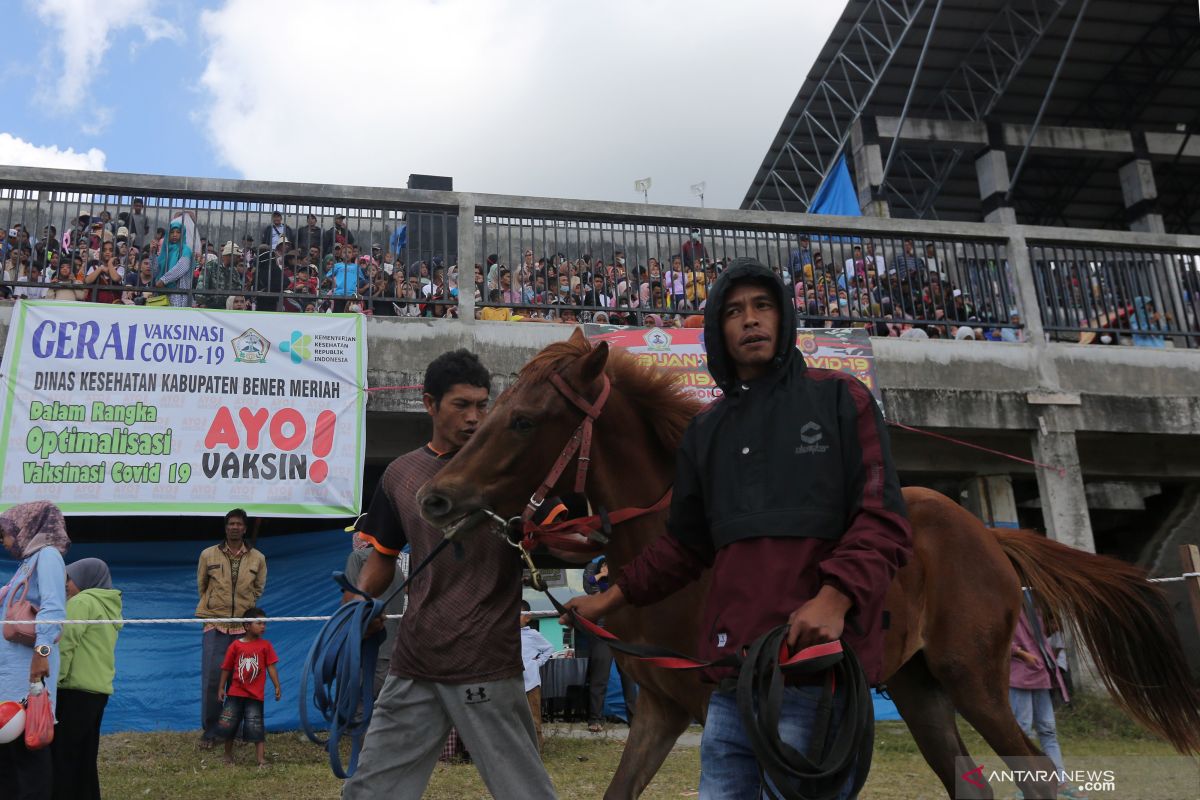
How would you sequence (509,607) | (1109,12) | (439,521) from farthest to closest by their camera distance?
(1109,12) → (509,607) → (439,521)

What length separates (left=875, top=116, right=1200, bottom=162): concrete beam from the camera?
23.8 m

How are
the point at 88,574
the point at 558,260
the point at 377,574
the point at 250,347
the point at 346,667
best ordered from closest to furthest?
the point at 346,667
the point at 377,574
the point at 88,574
the point at 250,347
the point at 558,260

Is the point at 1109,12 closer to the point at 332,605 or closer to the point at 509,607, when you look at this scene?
the point at 332,605

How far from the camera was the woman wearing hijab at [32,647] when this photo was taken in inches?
187

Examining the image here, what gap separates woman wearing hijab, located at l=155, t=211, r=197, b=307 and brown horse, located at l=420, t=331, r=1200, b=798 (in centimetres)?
790

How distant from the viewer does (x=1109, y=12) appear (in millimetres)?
21844

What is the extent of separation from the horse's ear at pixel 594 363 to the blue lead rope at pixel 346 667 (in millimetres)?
787

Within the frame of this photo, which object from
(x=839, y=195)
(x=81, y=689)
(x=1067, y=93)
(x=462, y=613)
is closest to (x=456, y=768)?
(x=81, y=689)

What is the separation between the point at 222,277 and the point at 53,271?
170 centimetres

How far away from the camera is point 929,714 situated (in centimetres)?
442

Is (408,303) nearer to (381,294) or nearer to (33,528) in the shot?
(381,294)

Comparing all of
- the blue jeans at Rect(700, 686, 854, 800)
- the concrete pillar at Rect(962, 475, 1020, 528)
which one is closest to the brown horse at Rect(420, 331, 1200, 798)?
the blue jeans at Rect(700, 686, 854, 800)

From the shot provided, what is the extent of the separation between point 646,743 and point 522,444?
1.30 meters

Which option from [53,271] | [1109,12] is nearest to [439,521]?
[53,271]
